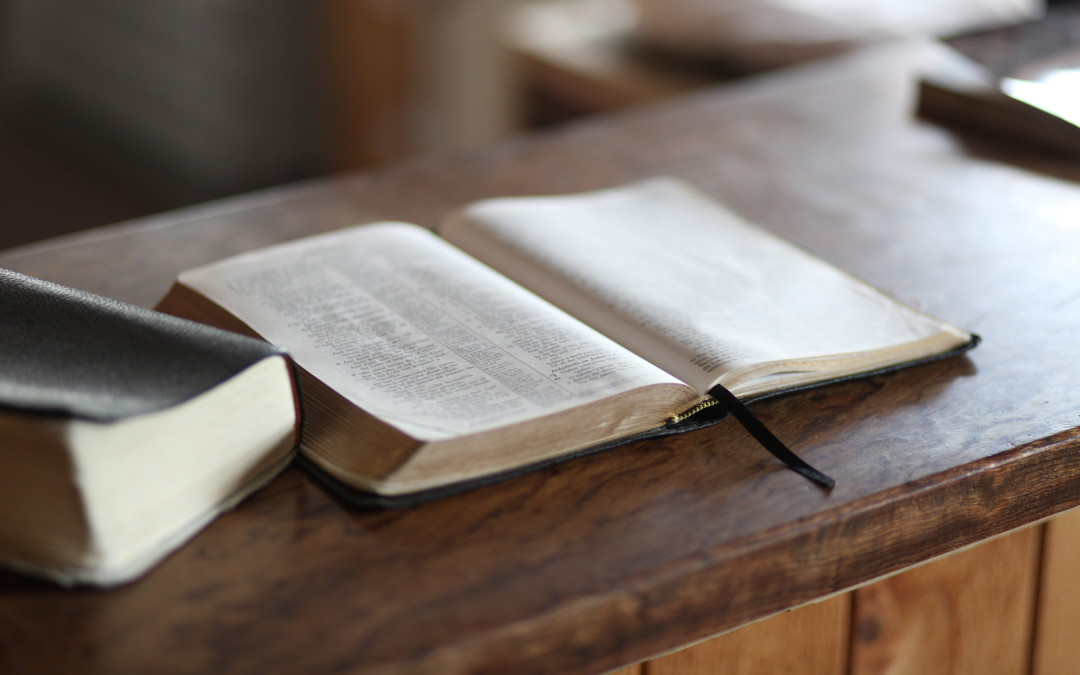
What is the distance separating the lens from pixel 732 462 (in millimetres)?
553

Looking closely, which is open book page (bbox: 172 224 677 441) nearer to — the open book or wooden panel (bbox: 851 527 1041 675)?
the open book

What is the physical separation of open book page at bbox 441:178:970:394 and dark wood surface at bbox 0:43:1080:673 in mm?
33

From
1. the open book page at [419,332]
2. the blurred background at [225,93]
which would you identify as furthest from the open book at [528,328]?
the blurred background at [225,93]

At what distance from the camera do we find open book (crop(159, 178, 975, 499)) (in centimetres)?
52

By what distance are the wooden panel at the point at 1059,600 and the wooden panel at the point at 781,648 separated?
16 centimetres

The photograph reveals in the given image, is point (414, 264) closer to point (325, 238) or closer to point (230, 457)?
point (325, 238)

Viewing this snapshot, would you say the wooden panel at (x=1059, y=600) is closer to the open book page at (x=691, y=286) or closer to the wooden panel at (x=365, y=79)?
the open book page at (x=691, y=286)

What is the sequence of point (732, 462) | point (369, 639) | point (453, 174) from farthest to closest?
point (453, 174), point (732, 462), point (369, 639)

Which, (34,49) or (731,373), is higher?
(731,373)

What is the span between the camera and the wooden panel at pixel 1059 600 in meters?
0.68

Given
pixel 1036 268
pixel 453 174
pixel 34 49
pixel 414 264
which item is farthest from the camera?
pixel 34 49

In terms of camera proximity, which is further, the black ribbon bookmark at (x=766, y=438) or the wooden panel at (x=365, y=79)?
the wooden panel at (x=365, y=79)

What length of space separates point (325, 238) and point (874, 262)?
1.37 ft

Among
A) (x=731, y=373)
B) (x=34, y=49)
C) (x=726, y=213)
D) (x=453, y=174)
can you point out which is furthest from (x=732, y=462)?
(x=34, y=49)
